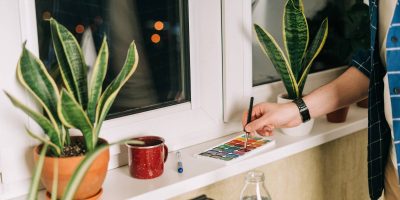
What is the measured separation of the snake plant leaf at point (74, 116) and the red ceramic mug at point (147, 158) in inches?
6.9

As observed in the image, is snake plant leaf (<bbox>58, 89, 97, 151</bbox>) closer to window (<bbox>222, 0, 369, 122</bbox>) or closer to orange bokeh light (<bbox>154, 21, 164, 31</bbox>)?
orange bokeh light (<bbox>154, 21, 164, 31</bbox>)

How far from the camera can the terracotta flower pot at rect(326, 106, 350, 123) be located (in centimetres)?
186

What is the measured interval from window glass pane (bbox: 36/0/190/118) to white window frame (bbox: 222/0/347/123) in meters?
0.13

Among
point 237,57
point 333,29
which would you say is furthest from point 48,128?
point 333,29

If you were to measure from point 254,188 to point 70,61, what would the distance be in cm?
58

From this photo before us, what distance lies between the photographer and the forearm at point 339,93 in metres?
1.59

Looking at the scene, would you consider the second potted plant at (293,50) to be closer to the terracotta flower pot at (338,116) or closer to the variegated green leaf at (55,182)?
the terracotta flower pot at (338,116)

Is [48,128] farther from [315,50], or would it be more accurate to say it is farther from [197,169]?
[315,50]

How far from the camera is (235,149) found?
5.23 ft

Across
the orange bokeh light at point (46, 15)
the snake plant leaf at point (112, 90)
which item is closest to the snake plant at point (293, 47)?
the snake plant leaf at point (112, 90)

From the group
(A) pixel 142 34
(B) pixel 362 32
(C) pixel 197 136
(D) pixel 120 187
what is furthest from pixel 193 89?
(B) pixel 362 32

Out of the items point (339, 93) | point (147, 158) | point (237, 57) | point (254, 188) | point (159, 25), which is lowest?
point (254, 188)

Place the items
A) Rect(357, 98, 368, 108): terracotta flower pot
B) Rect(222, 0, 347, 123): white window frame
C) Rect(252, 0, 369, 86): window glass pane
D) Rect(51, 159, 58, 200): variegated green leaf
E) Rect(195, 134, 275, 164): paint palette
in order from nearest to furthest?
Rect(51, 159, 58, 200): variegated green leaf → Rect(195, 134, 275, 164): paint palette → Rect(222, 0, 347, 123): white window frame → Rect(252, 0, 369, 86): window glass pane → Rect(357, 98, 368, 108): terracotta flower pot

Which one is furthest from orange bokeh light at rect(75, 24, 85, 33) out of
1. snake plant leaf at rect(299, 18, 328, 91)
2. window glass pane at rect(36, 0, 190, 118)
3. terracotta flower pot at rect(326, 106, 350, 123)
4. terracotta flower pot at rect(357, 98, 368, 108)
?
terracotta flower pot at rect(357, 98, 368, 108)
